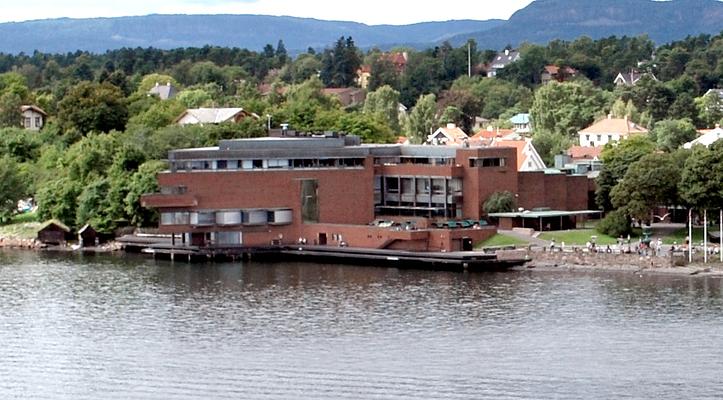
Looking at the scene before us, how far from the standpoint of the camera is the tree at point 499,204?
50062mm

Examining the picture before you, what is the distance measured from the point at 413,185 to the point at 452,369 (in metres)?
20.7

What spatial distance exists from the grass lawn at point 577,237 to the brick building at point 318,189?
2260 mm

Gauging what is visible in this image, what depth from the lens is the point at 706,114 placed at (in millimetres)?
84312

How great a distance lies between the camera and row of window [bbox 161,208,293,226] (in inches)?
2019

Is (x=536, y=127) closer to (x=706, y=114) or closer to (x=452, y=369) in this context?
(x=706, y=114)

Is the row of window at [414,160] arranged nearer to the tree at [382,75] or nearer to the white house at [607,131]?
the white house at [607,131]

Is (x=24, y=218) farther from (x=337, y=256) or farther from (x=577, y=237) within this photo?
(x=577, y=237)

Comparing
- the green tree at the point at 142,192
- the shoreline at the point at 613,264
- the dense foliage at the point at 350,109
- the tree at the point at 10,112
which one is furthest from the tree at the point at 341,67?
the shoreline at the point at 613,264

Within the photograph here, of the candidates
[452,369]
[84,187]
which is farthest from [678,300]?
[84,187]

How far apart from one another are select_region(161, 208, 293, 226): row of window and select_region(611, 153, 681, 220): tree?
9.92m

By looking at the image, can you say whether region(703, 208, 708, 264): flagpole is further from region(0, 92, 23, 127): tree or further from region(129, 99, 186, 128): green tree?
region(0, 92, 23, 127): tree

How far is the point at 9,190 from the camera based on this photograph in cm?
5919

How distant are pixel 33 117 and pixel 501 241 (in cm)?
3709

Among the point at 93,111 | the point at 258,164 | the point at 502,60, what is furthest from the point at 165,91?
the point at 258,164
